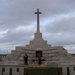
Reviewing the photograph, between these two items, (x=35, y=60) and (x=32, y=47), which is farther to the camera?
(x=32, y=47)

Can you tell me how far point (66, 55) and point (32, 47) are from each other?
6.83 m

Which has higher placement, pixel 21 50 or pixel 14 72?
pixel 21 50

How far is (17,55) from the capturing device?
33000 millimetres

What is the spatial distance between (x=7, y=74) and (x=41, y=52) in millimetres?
22206

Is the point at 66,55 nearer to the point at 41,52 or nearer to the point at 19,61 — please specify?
the point at 41,52

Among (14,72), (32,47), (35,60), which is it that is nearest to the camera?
(14,72)

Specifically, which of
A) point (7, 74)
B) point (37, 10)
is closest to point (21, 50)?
point (37, 10)

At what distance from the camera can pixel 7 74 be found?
11.8 m

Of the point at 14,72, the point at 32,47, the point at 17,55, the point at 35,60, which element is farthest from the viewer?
the point at 32,47

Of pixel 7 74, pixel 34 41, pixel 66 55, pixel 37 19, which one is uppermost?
pixel 37 19

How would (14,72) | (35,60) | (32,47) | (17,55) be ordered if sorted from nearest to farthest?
1. (14,72)
2. (35,60)
3. (17,55)
4. (32,47)

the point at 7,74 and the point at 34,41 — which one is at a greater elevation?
the point at 34,41

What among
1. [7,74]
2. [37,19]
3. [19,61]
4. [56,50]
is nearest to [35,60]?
[19,61]

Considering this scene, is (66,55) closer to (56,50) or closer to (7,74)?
(56,50)
